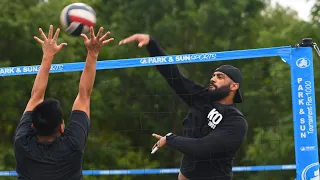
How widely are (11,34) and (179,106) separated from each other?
160 inches

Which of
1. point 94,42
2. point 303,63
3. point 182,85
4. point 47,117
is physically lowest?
point 47,117

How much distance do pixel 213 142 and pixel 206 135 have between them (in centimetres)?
14

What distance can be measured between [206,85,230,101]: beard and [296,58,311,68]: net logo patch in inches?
27.6

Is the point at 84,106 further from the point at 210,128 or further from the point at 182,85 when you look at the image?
the point at 182,85

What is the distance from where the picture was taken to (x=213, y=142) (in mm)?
4148

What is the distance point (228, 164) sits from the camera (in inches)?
174

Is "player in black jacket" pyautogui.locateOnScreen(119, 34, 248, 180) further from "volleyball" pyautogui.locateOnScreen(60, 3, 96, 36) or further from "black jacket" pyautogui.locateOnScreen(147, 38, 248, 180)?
"volleyball" pyautogui.locateOnScreen(60, 3, 96, 36)

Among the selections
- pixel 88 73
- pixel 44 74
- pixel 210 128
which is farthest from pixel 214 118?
pixel 44 74

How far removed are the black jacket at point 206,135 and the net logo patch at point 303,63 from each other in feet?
2.40

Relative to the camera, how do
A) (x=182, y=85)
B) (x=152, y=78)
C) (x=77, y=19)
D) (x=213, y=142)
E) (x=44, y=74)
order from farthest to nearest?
(x=152, y=78) < (x=77, y=19) < (x=182, y=85) < (x=213, y=142) < (x=44, y=74)

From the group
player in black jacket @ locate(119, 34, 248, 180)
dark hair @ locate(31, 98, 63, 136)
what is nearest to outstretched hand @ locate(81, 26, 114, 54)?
dark hair @ locate(31, 98, 63, 136)

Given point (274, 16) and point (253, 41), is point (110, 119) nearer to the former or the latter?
point (253, 41)

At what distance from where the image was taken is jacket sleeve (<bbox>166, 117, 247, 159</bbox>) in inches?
163

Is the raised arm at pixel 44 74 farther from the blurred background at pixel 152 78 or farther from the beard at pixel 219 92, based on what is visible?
the blurred background at pixel 152 78
